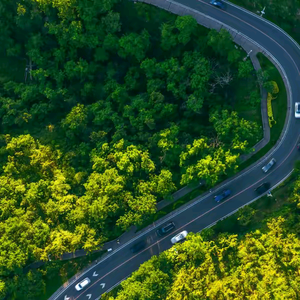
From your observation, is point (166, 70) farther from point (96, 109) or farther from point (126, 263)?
point (126, 263)

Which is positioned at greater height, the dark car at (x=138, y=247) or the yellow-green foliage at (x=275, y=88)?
the yellow-green foliage at (x=275, y=88)

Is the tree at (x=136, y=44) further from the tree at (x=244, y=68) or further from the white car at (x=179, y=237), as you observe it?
the white car at (x=179, y=237)

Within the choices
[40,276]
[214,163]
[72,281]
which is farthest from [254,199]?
[40,276]

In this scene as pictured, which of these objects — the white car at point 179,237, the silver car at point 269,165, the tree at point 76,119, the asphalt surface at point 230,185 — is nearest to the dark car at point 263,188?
the asphalt surface at point 230,185

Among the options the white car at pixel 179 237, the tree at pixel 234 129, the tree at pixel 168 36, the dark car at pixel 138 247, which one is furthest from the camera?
the dark car at pixel 138 247

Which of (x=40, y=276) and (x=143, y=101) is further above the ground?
(x=143, y=101)

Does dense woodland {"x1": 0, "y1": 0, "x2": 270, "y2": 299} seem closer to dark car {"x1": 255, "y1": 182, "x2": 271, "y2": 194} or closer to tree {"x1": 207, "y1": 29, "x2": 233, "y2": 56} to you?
tree {"x1": 207, "y1": 29, "x2": 233, "y2": 56}

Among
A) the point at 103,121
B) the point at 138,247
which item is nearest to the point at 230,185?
the point at 138,247
